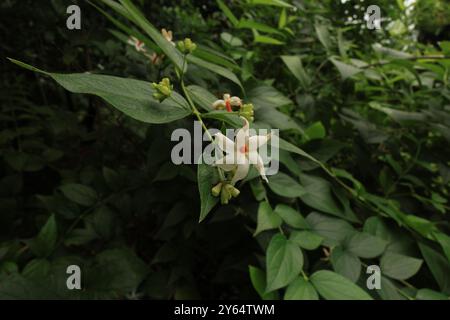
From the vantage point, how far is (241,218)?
88 centimetres

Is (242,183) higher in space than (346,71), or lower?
lower

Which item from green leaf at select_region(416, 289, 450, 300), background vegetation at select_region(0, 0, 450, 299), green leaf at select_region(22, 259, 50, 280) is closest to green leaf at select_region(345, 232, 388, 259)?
background vegetation at select_region(0, 0, 450, 299)

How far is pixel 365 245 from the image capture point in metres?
0.72

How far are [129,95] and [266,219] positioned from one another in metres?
0.36

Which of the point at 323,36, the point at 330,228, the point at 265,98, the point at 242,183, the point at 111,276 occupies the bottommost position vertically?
the point at 111,276

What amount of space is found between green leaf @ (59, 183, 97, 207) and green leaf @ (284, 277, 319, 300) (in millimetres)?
564

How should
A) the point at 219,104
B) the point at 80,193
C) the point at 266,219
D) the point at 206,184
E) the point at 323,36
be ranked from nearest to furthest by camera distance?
the point at 206,184 → the point at 219,104 → the point at 266,219 → the point at 80,193 → the point at 323,36

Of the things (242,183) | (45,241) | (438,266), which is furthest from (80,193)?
(438,266)

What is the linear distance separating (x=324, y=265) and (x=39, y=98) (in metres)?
1.49

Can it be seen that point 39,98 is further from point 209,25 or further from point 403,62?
point 403,62

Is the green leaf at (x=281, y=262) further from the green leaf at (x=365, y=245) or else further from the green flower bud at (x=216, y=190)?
the green flower bud at (x=216, y=190)

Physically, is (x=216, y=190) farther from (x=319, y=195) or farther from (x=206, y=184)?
(x=319, y=195)

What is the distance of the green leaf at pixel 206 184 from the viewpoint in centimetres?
38
